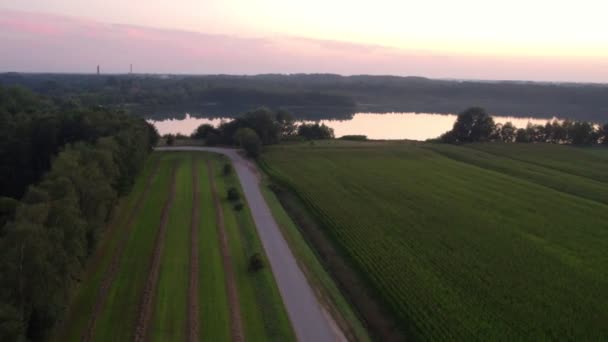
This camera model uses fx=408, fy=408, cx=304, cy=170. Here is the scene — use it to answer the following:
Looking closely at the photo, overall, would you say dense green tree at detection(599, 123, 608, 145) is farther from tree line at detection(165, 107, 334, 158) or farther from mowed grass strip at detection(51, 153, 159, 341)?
mowed grass strip at detection(51, 153, 159, 341)

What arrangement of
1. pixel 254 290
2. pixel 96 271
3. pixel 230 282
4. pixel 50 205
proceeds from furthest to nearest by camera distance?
pixel 96 271, pixel 230 282, pixel 254 290, pixel 50 205

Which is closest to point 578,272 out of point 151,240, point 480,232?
point 480,232

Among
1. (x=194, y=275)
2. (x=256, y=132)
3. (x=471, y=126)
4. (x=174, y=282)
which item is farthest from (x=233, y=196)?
(x=471, y=126)

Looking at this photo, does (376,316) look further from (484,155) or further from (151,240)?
(484,155)

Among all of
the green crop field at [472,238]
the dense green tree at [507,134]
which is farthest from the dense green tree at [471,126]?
the green crop field at [472,238]

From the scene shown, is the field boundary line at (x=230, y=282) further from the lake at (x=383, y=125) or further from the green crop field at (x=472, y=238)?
the lake at (x=383, y=125)

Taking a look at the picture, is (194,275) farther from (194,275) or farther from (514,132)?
(514,132)
